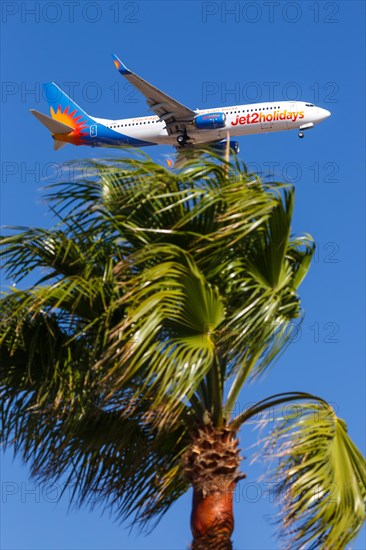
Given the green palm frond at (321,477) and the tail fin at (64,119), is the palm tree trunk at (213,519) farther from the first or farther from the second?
the tail fin at (64,119)

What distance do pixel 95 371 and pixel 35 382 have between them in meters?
0.51

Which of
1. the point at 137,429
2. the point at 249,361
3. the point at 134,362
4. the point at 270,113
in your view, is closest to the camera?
the point at 134,362

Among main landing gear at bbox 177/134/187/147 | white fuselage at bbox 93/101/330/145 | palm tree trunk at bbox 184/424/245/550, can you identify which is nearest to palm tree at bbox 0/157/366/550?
palm tree trunk at bbox 184/424/245/550

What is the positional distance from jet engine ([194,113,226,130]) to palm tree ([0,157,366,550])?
128 ft

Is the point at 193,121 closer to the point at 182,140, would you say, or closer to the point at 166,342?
the point at 182,140

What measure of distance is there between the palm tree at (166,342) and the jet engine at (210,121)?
128 ft

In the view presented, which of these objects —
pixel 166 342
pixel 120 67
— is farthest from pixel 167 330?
pixel 120 67

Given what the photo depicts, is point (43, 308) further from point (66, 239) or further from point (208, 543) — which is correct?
point (208, 543)

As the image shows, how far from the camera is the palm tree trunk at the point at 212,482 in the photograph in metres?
4.97

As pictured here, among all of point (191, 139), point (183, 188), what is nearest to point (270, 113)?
point (191, 139)

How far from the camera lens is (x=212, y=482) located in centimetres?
512

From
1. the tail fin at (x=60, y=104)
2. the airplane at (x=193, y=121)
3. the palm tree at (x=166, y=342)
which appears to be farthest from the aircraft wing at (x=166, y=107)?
the palm tree at (x=166, y=342)

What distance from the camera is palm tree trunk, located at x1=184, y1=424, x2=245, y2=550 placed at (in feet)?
16.3

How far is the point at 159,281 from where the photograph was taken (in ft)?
16.8
